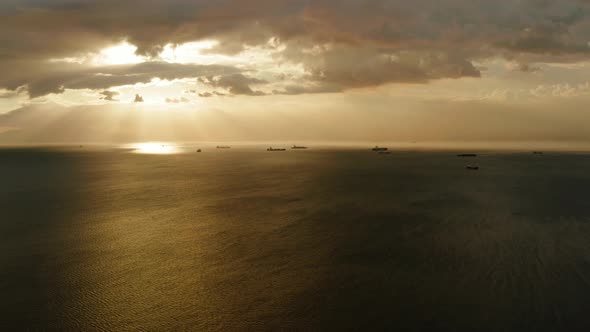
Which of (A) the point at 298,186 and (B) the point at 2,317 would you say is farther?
(A) the point at 298,186

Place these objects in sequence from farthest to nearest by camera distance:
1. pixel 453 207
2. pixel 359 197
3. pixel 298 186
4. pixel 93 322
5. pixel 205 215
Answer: pixel 298 186 → pixel 359 197 → pixel 453 207 → pixel 205 215 → pixel 93 322

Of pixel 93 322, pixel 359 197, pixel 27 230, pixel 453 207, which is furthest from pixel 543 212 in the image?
pixel 27 230

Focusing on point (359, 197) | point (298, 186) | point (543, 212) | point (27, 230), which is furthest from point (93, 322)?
point (298, 186)

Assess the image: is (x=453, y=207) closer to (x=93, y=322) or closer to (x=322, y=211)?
(x=322, y=211)

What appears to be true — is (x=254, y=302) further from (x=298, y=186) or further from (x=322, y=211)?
(x=298, y=186)

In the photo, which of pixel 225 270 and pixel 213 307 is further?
pixel 225 270

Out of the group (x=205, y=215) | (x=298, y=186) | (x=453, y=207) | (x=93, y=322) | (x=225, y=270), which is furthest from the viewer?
(x=298, y=186)
